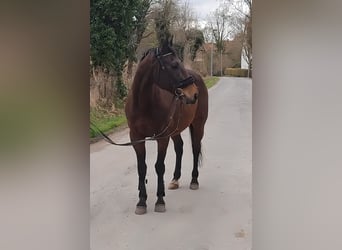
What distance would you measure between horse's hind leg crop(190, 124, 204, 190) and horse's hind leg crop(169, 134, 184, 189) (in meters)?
0.05

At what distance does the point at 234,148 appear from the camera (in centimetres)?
144

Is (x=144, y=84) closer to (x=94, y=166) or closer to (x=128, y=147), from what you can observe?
(x=128, y=147)

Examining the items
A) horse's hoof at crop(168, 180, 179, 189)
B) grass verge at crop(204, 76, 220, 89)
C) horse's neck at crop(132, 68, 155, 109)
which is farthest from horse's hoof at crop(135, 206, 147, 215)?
grass verge at crop(204, 76, 220, 89)

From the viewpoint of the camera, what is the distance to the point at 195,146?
1481 mm

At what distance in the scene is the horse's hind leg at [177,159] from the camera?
1471 millimetres

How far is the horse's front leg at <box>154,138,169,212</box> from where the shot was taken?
1.46 m

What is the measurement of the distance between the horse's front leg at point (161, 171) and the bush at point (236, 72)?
347mm

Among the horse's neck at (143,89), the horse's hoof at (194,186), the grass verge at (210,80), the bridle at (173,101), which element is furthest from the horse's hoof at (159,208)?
the grass verge at (210,80)

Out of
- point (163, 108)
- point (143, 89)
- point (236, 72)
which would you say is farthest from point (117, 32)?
point (236, 72)
